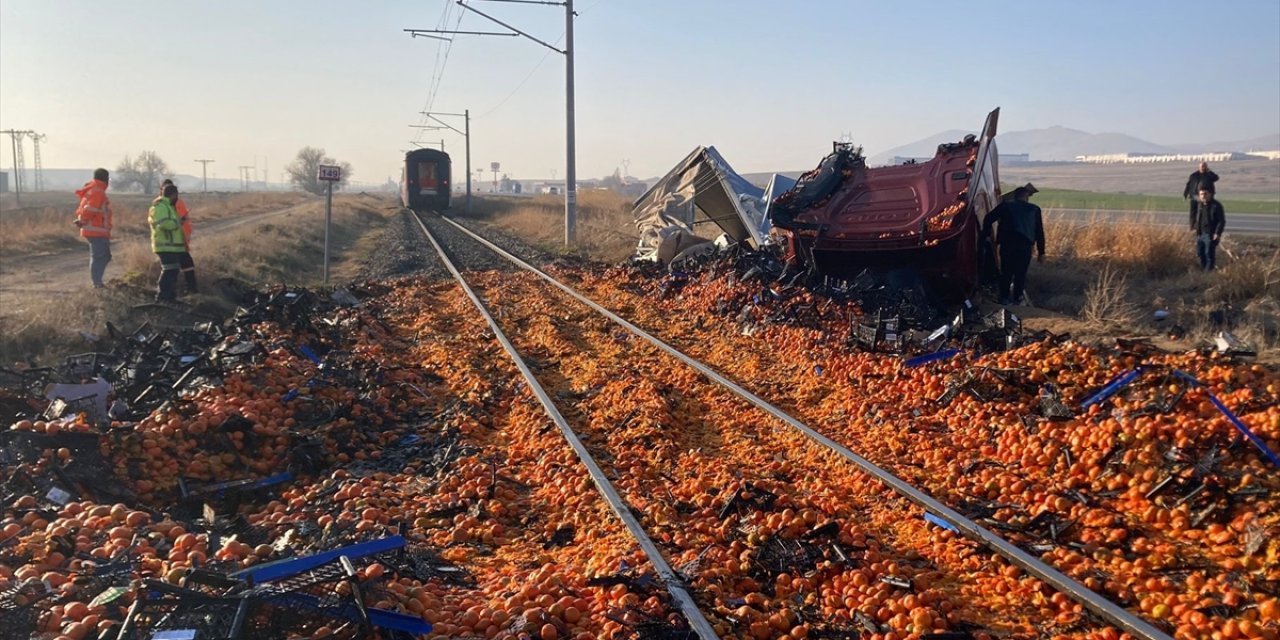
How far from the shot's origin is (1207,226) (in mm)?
12680

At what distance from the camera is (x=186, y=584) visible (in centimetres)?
348

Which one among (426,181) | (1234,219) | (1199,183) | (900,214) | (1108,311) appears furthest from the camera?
(426,181)

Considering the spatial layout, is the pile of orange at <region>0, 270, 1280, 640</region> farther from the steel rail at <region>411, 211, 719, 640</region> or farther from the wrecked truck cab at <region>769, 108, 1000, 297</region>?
the wrecked truck cab at <region>769, 108, 1000, 297</region>

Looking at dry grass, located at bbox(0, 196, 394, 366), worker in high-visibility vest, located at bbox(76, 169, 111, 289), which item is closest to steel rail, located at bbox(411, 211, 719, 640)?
dry grass, located at bbox(0, 196, 394, 366)

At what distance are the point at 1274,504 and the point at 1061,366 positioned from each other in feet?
8.10

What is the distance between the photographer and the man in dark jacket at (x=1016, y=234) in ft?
36.3

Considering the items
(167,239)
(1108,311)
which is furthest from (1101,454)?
(167,239)

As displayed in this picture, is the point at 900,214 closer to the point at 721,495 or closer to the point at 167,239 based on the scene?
the point at 721,495

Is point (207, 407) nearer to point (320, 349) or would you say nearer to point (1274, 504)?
point (320, 349)

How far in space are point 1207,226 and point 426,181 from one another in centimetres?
3694

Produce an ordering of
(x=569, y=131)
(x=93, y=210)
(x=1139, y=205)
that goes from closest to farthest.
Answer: (x=93, y=210) → (x=569, y=131) → (x=1139, y=205)

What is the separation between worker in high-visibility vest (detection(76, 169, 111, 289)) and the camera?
12906 mm

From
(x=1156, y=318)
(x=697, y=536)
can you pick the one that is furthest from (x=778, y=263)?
(x=697, y=536)

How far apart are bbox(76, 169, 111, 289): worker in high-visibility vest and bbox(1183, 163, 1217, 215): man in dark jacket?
59.5ft
